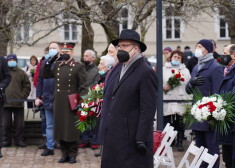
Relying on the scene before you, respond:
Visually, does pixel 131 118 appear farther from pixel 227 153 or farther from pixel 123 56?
pixel 227 153

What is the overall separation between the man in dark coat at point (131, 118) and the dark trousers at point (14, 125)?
6.16 meters

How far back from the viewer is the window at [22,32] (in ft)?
41.2

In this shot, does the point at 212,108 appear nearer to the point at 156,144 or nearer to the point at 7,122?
the point at 156,144

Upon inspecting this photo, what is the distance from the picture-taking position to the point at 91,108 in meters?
9.33

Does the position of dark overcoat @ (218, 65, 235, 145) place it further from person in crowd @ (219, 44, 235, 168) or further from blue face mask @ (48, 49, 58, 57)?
blue face mask @ (48, 49, 58, 57)

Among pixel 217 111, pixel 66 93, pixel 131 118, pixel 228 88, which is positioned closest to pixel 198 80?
pixel 228 88

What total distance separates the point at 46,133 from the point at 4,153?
925 millimetres

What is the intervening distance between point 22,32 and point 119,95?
282 inches

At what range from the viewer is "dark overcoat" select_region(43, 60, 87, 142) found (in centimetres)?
1042

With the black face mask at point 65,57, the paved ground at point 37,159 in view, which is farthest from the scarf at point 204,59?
the black face mask at point 65,57

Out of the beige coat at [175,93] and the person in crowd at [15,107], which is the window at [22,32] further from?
the beige coat at [175,93]

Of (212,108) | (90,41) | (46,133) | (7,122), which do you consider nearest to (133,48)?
(212,108)

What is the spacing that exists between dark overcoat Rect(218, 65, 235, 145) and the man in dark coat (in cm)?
171

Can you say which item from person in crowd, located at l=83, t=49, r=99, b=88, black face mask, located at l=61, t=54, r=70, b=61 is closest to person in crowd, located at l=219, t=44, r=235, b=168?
black face mask, located at l=61, t=54, r=70, b=61
